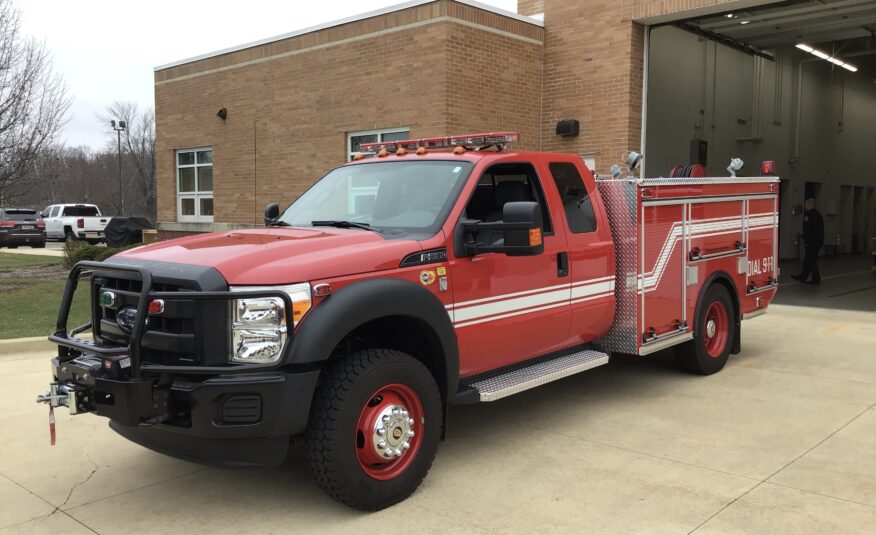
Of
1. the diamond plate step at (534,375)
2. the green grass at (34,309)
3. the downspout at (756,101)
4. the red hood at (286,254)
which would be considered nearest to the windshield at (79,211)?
the green grass at (34,309)

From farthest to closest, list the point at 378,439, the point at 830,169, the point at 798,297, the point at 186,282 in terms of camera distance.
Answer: the point at 830,169 < the point at 798,297 < the point at 378,439 < the point at 186,282

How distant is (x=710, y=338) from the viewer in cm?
743

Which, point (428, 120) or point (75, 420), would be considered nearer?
point (75, 420)

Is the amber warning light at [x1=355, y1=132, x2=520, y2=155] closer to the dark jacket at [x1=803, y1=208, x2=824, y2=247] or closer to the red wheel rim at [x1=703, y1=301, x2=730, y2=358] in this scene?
the red wheel rim at [x1=703, y1=301, x2=730, y2=358]

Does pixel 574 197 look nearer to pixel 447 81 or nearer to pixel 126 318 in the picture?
pixel 126 318

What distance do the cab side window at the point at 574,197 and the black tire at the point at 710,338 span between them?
73.0 inches

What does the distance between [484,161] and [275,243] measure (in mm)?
1640

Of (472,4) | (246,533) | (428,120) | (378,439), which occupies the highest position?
(472,4)

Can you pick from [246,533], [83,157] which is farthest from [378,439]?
[83,157]

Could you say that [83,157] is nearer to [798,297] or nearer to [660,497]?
[798,297]

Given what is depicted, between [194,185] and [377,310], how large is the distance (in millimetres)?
16028

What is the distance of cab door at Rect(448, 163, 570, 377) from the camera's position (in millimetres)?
4754

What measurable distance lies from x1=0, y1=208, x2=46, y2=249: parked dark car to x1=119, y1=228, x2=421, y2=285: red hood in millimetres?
29283

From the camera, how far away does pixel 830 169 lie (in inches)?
973
